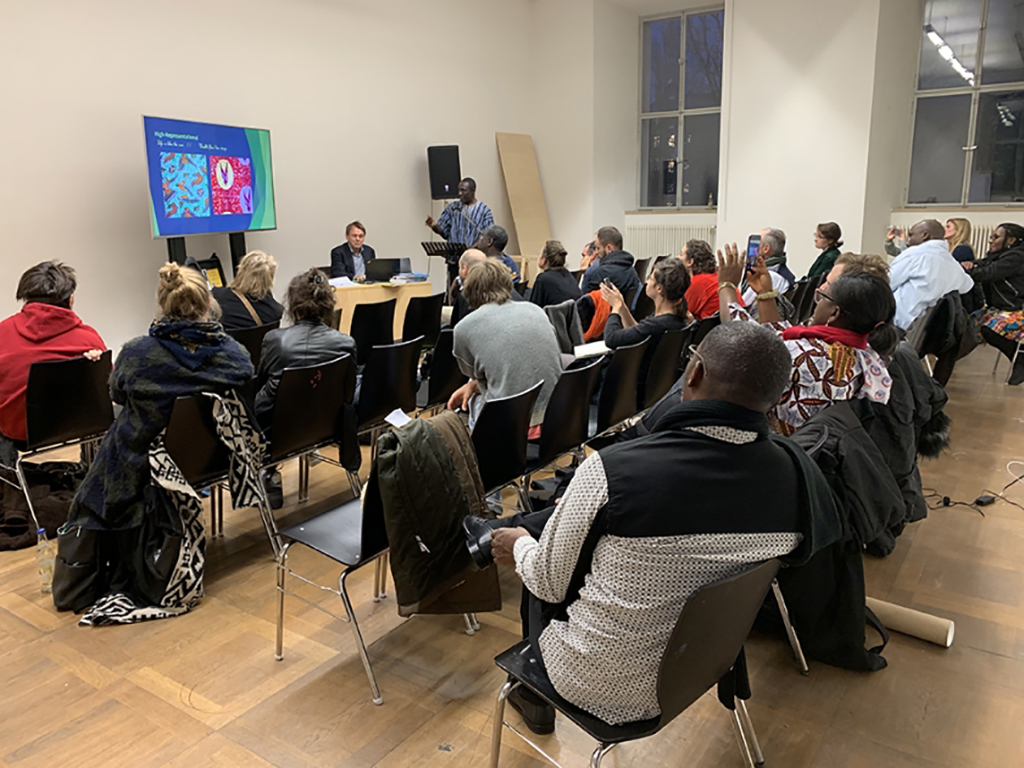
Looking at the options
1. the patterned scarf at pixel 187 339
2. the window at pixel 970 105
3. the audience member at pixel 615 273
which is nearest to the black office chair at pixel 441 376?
the patterned scarf at pixel 187 339

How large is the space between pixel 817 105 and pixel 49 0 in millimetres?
7190

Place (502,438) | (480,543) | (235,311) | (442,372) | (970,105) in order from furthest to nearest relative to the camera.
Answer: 1. (970,105)
2. (235,311)
3. (442,372)
4. (502,438)
5. (480,543)

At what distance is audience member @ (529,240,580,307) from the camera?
15.7 feet

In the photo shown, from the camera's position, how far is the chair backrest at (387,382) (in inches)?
133

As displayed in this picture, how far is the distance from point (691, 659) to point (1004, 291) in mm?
6125

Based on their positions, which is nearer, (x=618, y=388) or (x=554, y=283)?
(x=618, y=388)

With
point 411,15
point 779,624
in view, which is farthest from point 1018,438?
point 411,15

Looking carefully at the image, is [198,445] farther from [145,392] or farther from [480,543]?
[480,543]

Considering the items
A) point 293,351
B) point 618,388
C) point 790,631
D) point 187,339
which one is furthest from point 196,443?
point 790,631

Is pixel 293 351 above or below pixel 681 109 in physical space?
below

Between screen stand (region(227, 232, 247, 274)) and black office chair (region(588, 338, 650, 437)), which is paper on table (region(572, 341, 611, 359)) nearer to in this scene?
black office chair (region(588, 338, 650, 437))

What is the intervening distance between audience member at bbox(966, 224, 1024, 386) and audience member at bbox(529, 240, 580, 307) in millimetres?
3508

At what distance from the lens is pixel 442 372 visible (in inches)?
156

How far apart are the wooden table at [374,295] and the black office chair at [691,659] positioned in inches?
192
